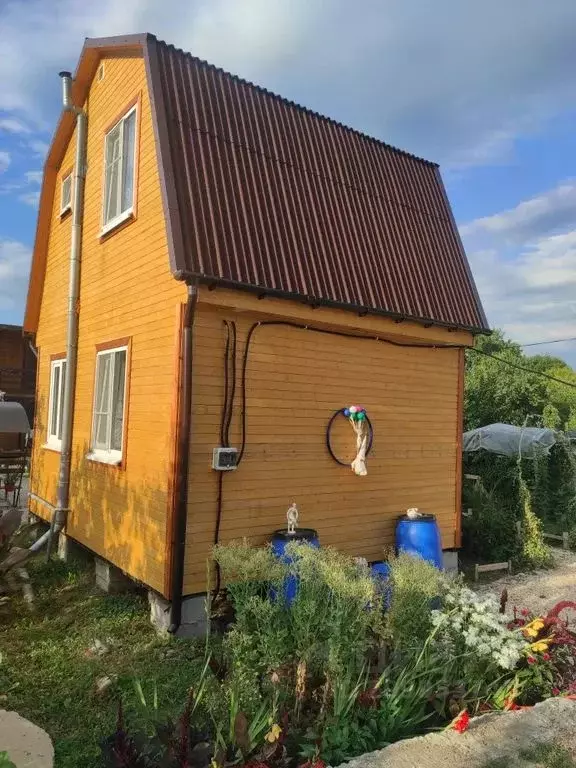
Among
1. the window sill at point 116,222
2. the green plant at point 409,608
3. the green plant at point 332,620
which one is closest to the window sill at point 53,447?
the window sill at point 116,222

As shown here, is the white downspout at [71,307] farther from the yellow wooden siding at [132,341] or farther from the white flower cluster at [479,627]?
the white flower cluster at [479,627]

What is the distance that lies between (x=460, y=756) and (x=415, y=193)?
8.07m

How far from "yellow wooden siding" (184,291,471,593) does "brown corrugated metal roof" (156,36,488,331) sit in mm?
351

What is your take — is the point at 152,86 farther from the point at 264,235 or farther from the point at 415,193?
the point at 415,193

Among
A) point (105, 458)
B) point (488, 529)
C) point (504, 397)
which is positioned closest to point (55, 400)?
point (105, 458)

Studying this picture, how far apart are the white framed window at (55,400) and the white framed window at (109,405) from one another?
204 cm

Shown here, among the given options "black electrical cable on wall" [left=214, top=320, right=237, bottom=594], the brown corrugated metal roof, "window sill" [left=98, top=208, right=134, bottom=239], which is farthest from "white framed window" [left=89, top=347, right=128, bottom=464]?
the brown corrugated metal roof

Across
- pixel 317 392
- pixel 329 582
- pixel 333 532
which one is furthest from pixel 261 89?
pixel 329 582

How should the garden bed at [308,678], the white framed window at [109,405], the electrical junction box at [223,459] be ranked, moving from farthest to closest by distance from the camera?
the white framed window at [109,405] → the electrical junction box at [223,459] → the garden bed at [308,678]

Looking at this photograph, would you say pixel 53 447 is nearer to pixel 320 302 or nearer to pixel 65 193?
pixel 65 193

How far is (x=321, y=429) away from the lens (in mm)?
7527

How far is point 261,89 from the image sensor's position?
8234 mm

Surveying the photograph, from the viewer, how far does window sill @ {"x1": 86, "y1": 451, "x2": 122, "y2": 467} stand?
760 cm

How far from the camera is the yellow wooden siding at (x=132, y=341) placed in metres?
6.66
